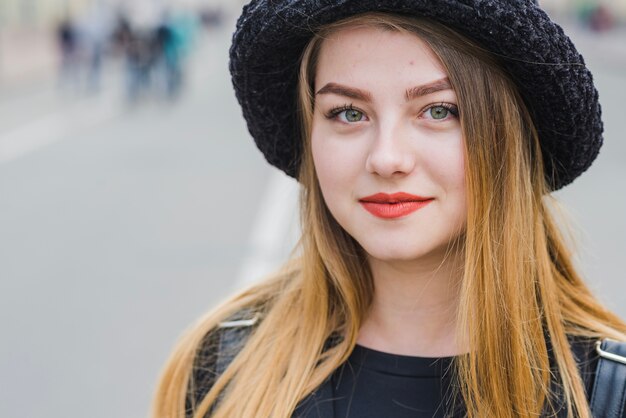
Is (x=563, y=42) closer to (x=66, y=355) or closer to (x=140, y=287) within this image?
(x=66, y=355)

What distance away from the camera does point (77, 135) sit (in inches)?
598

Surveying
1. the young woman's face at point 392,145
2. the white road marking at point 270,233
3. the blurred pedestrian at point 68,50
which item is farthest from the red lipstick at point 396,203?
the blurred pedestrian at point 68,50

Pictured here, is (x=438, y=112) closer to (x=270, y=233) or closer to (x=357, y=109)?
(x=357, y=109)

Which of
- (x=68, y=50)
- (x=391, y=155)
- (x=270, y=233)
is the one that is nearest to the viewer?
(x=391, y=155)

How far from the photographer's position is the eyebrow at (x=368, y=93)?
6.81 feet

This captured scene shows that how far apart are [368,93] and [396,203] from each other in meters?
0.25

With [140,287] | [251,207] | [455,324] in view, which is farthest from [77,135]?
[455,324]

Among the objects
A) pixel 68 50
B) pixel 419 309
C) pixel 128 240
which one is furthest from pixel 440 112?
pixel 68 50

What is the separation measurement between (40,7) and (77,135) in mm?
16664

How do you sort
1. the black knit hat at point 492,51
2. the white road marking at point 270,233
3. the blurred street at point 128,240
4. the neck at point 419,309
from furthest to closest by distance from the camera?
the white road marking at point 270,233, the blurred street at point 128,240, the neck at point 419,309, the black knit hat at point 492,51

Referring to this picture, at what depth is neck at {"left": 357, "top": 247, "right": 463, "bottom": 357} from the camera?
228 cm

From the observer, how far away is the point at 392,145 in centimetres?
206

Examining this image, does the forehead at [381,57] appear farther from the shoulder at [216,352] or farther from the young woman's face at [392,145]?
the shoulder at [216,352]

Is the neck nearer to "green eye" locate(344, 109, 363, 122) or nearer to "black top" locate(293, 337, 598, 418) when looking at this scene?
"black top" locate(293, 337, 598, 418)
